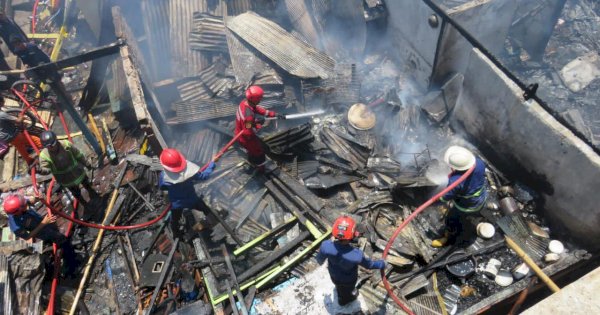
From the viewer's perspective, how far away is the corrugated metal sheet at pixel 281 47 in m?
9.97

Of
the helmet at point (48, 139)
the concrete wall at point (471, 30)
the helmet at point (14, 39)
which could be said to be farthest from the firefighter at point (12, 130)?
the concrete wall at point (471, 30)

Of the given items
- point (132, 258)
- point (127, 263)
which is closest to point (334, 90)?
point (132, 258)

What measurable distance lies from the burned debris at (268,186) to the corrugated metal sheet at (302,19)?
7 centimetres

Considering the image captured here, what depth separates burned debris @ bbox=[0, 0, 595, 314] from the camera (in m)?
6.53

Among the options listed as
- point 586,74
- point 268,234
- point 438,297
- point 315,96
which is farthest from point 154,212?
point 586,74

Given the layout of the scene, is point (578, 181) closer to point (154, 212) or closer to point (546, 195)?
point (546, 195)

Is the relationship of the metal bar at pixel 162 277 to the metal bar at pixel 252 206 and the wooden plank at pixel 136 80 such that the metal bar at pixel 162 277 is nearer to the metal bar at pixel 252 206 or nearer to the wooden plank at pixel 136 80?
the metal bar at pixel 252 206

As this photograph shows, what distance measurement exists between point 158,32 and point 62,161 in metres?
5.30

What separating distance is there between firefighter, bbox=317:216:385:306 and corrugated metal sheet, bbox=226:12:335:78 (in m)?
5.86

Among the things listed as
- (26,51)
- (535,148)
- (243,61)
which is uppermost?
(26,51)

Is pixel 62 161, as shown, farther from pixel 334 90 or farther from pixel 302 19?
pixel 302 19

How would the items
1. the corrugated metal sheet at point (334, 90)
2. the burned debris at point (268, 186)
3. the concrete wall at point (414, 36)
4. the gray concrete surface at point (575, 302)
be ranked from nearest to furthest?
1. the gray concrete surface at point (575, 302)
2. the burned debris at point (268, 186)
3. the concrete wall at point (414, 36)
4. the corrugated metal sheet at point (334, 90)

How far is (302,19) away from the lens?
11102mm

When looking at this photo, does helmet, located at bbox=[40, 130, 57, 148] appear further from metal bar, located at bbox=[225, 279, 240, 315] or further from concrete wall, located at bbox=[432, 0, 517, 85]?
concrete wall, located at bbox=[432, 0, 517, 85]
